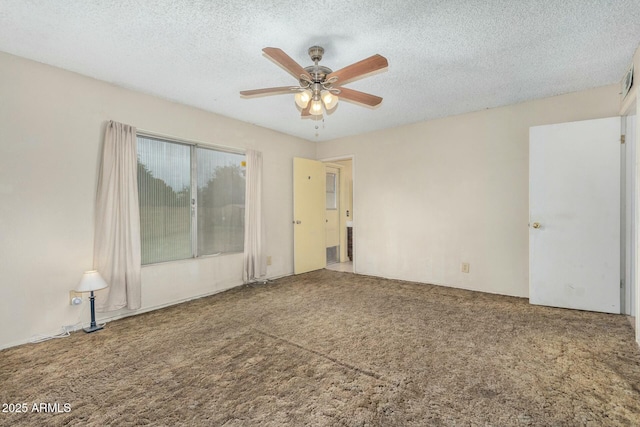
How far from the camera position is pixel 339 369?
2.10 m

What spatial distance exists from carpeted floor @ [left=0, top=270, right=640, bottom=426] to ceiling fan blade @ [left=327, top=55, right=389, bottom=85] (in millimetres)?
2122

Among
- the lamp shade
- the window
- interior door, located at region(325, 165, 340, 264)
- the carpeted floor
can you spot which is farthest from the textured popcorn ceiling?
interior door, located at region(325, 165, 340, 264)

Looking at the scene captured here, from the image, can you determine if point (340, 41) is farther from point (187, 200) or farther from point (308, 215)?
point (308, 215)

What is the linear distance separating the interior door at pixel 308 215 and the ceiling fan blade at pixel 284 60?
121 inches

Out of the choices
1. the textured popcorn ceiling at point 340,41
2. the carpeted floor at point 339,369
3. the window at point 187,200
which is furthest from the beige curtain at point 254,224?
the textured popcorn ceiling at point 340,41

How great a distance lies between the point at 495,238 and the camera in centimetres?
392

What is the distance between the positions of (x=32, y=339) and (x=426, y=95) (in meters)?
4.69

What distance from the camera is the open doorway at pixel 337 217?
247 inches

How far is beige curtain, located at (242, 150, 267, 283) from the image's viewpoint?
443cm

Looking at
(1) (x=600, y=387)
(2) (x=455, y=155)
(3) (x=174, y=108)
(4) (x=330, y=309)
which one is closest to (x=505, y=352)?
(1) (x=600, y=387)

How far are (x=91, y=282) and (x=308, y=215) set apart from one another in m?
3.38

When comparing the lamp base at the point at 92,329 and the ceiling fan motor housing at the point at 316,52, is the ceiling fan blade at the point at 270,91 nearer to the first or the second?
the ceiling fan motor housing at the point at 316,52

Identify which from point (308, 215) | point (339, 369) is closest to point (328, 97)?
point (339, 369)

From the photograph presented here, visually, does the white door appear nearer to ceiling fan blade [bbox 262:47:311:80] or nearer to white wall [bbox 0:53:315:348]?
ceiling fan blade [bbox 262:47:311:80]
